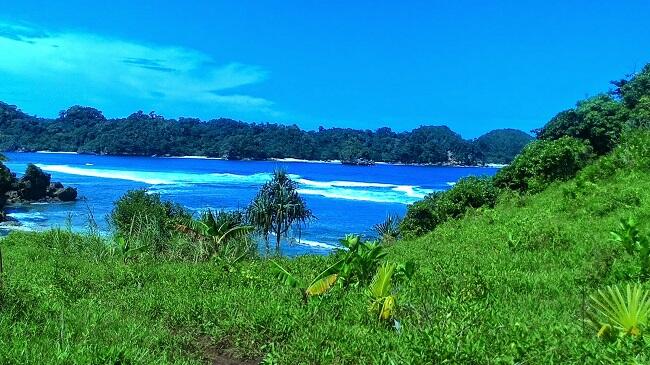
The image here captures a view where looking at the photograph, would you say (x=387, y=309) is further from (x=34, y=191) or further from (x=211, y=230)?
(x=34, y=191)

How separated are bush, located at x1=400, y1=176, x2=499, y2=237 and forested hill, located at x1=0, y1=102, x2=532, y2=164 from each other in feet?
399

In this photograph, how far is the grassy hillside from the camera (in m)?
5.07

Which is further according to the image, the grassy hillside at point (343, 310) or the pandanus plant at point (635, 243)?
the pandanus plant at point (635, 243)

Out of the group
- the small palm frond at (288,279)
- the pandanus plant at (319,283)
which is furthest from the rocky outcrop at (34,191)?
the pandanus plant at (319,283)

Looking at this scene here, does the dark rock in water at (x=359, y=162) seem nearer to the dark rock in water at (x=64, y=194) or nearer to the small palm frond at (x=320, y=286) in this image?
the dark rock in water at (x=64, y=194)

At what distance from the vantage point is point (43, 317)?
6734mm

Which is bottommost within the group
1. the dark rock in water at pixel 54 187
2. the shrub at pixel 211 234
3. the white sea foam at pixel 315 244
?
the white sea foam at pixel 315 244

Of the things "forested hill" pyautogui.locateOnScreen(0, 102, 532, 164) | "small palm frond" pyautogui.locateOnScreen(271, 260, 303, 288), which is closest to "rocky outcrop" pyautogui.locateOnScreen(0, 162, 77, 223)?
"small palm frond" pyautogui.locateOnScreen(271, 260, 303, 288)

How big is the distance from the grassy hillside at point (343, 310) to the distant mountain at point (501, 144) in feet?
454

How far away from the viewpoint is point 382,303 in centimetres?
665

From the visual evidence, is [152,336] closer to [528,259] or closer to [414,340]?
[414,340]

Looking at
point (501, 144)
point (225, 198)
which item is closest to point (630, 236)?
point (225, 198)

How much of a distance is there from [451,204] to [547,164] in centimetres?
323

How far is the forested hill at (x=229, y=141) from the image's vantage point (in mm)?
144875
